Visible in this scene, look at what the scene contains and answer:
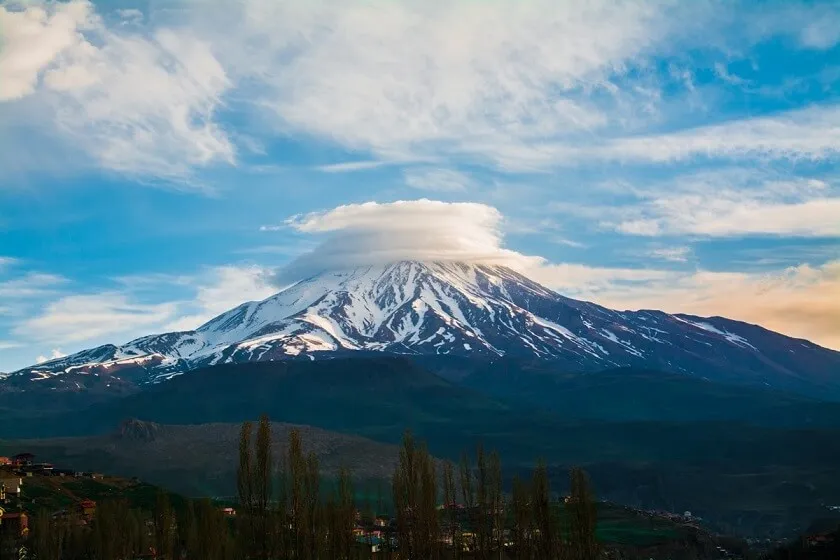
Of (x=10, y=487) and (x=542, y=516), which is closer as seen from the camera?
(x=542, y=516)

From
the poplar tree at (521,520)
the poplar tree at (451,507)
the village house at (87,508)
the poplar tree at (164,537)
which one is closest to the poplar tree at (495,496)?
the poplar tree at (521,520)

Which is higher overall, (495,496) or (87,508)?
(495,496)

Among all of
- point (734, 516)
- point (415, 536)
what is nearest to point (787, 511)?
point (734, 516)

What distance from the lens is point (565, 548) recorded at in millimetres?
73312

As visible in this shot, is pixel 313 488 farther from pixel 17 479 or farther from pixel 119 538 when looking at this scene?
pixel 17 479

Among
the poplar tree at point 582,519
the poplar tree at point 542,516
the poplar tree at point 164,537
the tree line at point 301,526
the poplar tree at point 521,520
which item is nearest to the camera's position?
the tree line at point 301,526

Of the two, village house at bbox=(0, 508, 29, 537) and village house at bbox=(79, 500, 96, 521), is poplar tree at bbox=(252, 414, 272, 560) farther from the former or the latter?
village house at bbox=(79, 500, 96, 521)

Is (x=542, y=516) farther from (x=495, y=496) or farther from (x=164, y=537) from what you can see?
(x=164, y=537)

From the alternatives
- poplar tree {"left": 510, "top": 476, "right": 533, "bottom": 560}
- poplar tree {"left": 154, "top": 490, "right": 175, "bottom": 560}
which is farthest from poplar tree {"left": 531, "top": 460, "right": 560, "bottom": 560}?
poplar tree {"left": 154, "top": 490, "right": 175, "bottom": 560}

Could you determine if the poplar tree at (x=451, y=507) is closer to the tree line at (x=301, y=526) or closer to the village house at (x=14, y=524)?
the tree line at (x=301, y=526)

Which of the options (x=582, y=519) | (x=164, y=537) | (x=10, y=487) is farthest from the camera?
(x=10, y=487)

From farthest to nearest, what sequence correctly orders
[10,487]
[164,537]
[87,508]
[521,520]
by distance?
[87,508] < [10,487] < [521,520] < [164,537]

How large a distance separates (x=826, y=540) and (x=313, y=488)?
62.7 meters

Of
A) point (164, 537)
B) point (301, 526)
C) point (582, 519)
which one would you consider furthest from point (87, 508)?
point (582, 519)
